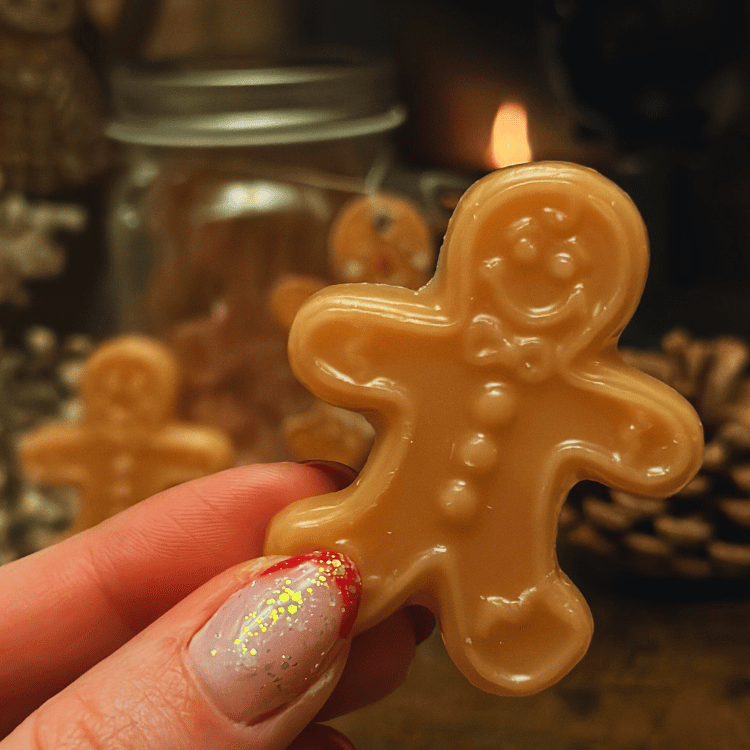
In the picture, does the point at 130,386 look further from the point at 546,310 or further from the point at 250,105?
the point at 546,310

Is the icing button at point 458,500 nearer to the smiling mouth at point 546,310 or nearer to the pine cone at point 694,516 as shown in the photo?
the smiling mouth at point 546,310

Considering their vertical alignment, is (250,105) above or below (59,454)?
above

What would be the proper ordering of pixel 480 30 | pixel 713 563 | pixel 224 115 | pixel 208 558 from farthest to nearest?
pixel 480 30, pixel 224 115, pixel 713 563, pixel 208 558

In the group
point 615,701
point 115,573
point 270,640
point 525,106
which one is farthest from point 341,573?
point 525,106

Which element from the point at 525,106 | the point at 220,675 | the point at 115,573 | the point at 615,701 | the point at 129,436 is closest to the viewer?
the point at 220,675

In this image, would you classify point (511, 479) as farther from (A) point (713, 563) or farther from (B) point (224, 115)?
(B) point (224, 115)

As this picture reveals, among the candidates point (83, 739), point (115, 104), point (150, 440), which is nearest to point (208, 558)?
point (83, 739)
